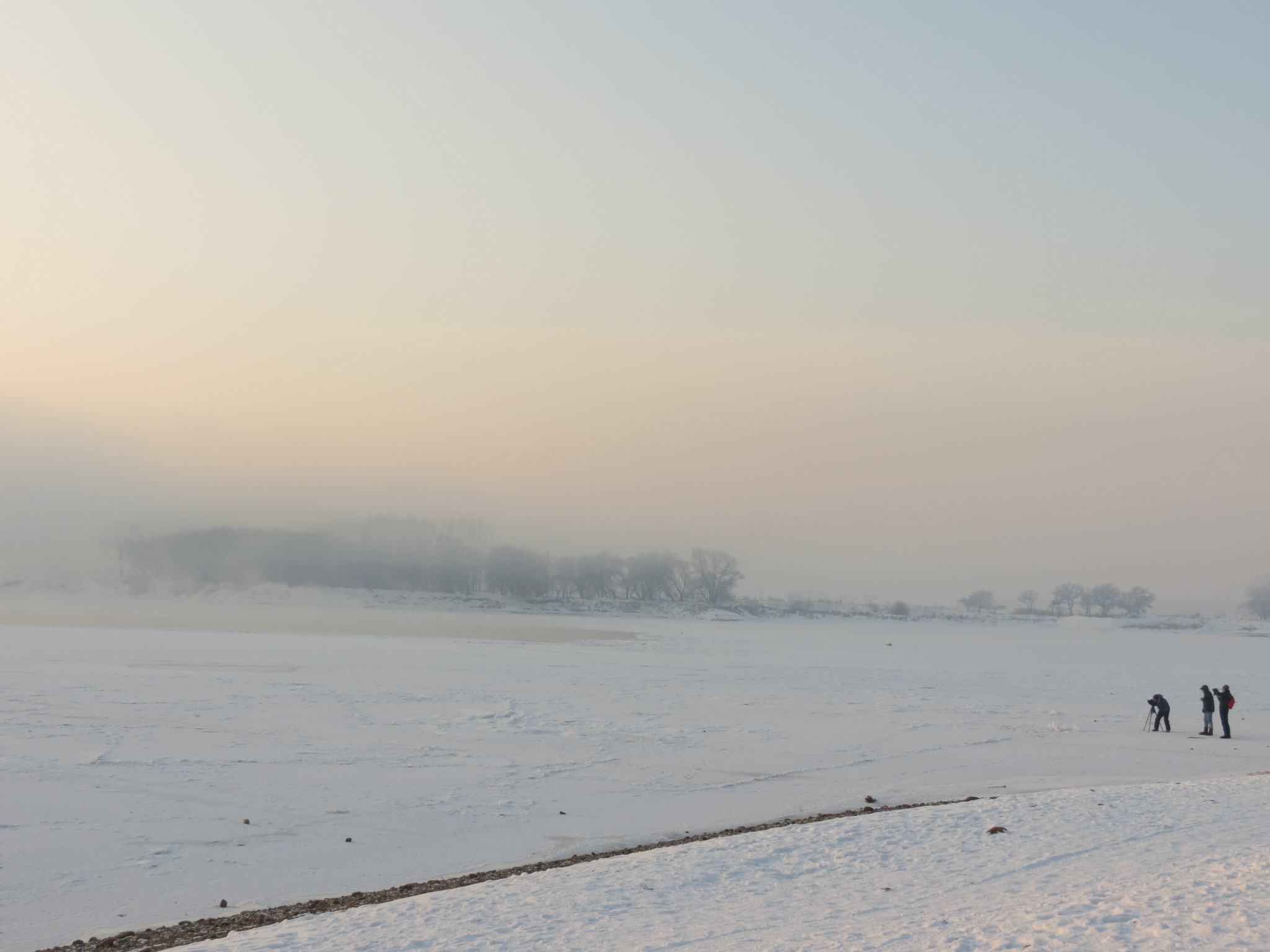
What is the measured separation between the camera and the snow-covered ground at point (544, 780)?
7.36 meters

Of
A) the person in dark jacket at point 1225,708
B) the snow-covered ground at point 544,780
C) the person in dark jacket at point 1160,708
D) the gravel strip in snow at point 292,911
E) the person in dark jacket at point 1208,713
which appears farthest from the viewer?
the person in dark jacket at point 1160,708

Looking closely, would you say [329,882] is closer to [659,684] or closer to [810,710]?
[810,710]

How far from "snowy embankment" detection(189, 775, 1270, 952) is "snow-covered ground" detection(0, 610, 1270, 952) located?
0.05 metres

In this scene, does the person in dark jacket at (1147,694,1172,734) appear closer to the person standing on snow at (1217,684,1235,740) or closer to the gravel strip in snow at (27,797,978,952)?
the person standing on snow at (1217,684,1235,740)

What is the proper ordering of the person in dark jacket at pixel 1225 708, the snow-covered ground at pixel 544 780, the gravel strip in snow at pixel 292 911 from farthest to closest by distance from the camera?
the person in dark jacket at pixel 1225 708 → the snow-covered ground at pixel 544 780 → the gravel strip in snow at pixel 292 911

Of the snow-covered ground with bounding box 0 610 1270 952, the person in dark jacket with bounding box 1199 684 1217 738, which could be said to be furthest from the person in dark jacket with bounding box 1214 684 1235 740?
the snow-covered ground with bounding box 0 610 1270 952

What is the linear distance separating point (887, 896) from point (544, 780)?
6697 millimetres

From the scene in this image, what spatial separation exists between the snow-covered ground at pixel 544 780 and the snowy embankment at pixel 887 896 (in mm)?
51

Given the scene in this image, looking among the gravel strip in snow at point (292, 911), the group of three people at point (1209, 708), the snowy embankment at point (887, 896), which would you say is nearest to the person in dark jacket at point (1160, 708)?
the group of three people at point (1209, 708)

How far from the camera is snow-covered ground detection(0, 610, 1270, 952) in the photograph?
736 cm

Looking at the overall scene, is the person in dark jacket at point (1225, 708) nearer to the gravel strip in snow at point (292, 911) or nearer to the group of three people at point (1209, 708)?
the group of three people at point (1209, 708)

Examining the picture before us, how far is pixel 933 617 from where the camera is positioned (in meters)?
111

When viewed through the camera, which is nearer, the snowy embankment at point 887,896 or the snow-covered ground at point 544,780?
the snowy embankment at point 887,896

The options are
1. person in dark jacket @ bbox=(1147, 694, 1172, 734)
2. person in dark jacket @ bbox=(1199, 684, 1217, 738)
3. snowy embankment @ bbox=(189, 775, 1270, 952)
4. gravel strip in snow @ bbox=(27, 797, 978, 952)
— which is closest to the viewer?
snowy embankment @ bbox=(189, 775, 1270, 952)
